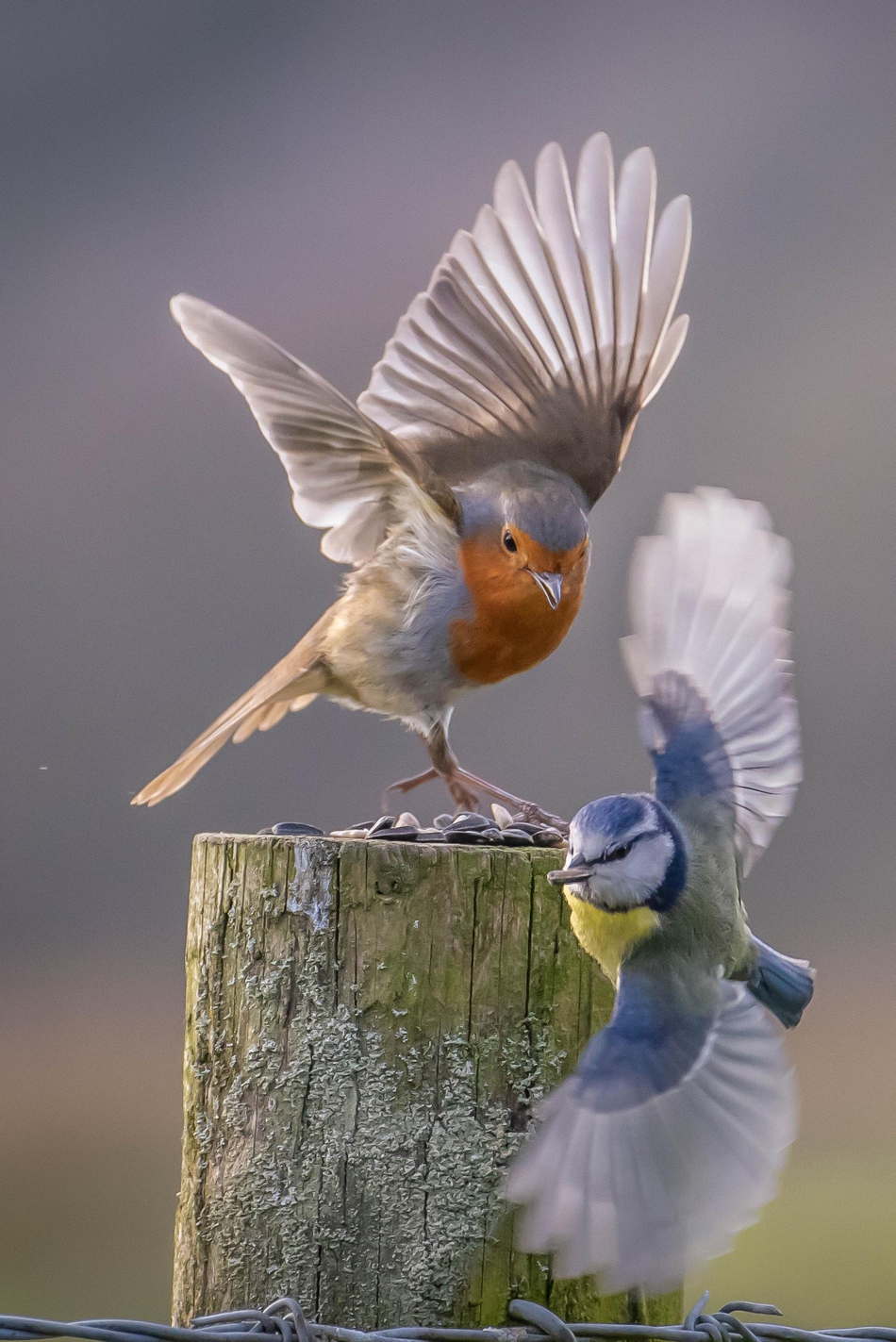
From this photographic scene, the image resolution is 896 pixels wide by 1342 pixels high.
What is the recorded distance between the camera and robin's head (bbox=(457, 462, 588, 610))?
9.51ft

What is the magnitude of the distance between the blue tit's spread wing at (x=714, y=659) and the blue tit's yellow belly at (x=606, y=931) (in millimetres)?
223

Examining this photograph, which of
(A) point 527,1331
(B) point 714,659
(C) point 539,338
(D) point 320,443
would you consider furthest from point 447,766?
(A) point 527,1331

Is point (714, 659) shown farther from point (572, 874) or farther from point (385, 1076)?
point (385, 1076)

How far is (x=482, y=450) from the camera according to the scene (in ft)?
10.6

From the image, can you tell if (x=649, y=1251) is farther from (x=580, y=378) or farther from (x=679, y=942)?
(x=580, y=378)

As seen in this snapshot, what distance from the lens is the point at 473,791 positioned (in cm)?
321

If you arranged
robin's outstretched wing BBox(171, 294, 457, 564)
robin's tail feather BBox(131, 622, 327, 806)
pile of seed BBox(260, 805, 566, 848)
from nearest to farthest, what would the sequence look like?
pile of seed BBox(260, 805, 566, 848), robin's outstretched wing BBox(171, 294, 457, 564), robin's tail feather BBox(131, 622, 327, 806)

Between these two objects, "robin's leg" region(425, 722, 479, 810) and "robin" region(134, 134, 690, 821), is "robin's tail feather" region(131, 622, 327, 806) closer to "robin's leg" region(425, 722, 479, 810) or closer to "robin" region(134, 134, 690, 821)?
"robin" region(134, 134, 690, 821)

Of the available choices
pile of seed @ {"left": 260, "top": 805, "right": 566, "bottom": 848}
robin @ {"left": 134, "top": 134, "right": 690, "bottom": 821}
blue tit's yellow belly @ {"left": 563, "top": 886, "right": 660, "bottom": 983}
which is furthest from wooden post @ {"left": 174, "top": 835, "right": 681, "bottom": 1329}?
robin @ {"left": 134, "top": 134, "right": 690, "bottom": 821}

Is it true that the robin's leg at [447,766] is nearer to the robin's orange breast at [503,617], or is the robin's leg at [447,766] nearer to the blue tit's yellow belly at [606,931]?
the robin's orange breast at [503,617]

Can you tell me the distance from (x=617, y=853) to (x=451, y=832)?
0.41m

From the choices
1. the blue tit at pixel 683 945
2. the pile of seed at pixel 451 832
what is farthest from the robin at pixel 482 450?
the blue tit at pixel 683 945

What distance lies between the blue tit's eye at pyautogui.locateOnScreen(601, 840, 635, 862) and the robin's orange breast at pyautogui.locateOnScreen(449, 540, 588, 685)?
4.03ft

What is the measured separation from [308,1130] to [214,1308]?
0.99 feet
